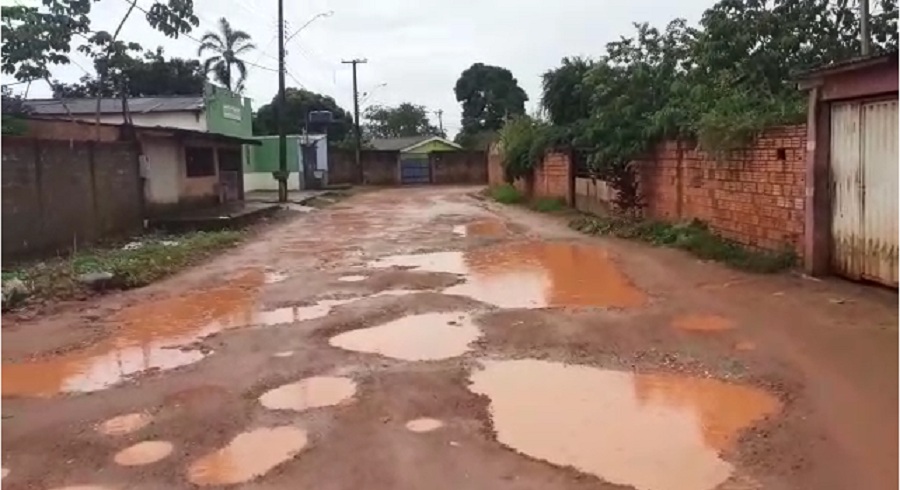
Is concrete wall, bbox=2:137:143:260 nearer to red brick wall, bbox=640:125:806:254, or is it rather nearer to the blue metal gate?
red brick wall, bbox=640:125:806:254

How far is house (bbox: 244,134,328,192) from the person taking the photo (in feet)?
125

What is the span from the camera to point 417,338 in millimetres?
7527

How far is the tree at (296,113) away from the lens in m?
50.2

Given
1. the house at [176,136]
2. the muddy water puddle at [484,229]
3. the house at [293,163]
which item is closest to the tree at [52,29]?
the house at [176,136]

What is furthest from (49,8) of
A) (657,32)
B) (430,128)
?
(430,128)

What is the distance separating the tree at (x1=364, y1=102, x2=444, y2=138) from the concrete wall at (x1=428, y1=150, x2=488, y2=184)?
17465 mm

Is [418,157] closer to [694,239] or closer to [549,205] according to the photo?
[549,205]

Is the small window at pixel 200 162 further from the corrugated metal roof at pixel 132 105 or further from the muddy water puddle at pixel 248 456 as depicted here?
the muddy water puddle at pixel 248 456

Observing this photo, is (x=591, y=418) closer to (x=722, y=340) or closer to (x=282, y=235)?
(x=722, y=340)

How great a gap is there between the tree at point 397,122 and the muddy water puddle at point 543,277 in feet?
184

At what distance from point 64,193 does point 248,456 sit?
1091 centimetres

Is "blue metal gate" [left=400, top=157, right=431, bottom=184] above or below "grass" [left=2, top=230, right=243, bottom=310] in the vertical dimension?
above

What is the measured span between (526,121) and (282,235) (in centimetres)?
1297

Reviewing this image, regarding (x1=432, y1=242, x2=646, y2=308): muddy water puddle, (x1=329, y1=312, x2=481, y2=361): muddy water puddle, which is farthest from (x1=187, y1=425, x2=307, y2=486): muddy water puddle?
(x1=432, y1=242, x2=646, y2=308): muddy water puddle
